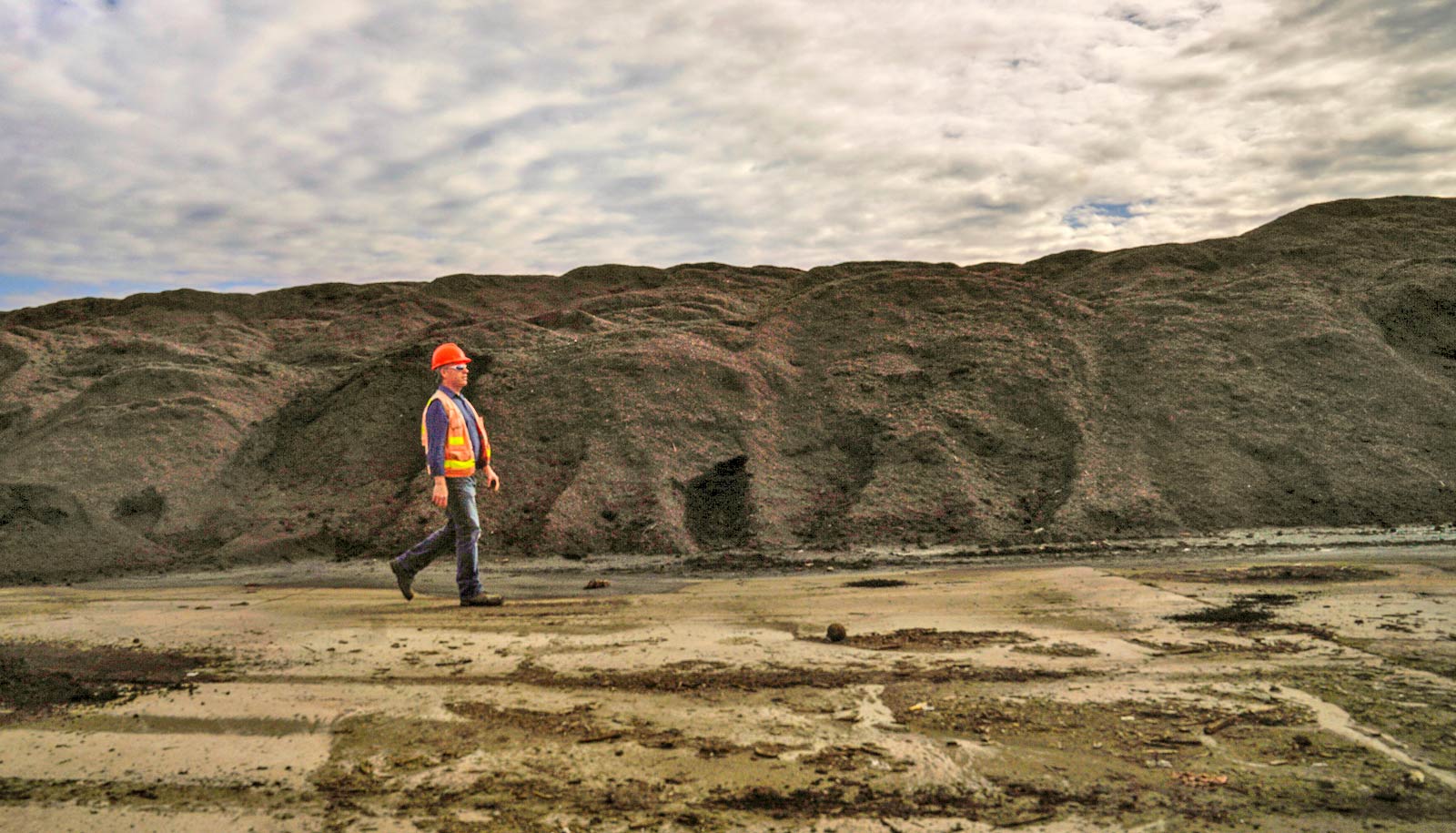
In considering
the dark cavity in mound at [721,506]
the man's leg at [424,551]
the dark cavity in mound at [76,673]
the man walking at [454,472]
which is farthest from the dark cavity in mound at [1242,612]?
the dark cavity in mound at [76,673]

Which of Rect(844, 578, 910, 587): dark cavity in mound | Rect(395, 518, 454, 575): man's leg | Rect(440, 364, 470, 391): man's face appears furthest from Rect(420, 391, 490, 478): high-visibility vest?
Rect(844, 578, 910, 587): dark cavity in mound

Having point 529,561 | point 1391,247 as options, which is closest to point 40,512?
point 529,561

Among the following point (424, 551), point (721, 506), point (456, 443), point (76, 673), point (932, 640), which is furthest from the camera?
point (721, 506)

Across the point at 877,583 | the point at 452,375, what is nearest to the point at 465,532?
the point at 452,375

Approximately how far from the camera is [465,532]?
303 inches

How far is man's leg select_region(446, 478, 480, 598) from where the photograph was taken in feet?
24.9

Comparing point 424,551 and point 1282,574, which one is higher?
point 424,551

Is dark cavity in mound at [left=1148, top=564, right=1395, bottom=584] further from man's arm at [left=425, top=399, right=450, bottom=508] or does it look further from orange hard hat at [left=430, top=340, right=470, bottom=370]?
orange hard hat at [left=430, top=340, right=470, bottom=370]

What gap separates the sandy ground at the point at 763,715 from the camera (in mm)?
3311

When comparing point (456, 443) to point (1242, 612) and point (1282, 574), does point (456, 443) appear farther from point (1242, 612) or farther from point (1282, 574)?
point (1282, 574)

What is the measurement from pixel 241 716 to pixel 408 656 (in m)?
1.16

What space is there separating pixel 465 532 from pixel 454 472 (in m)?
0.51

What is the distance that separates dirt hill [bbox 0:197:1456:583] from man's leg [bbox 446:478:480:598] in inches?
136

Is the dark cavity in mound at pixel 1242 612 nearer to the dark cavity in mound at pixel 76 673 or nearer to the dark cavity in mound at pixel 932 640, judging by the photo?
the dark cavity in mound at pixel 932 640
